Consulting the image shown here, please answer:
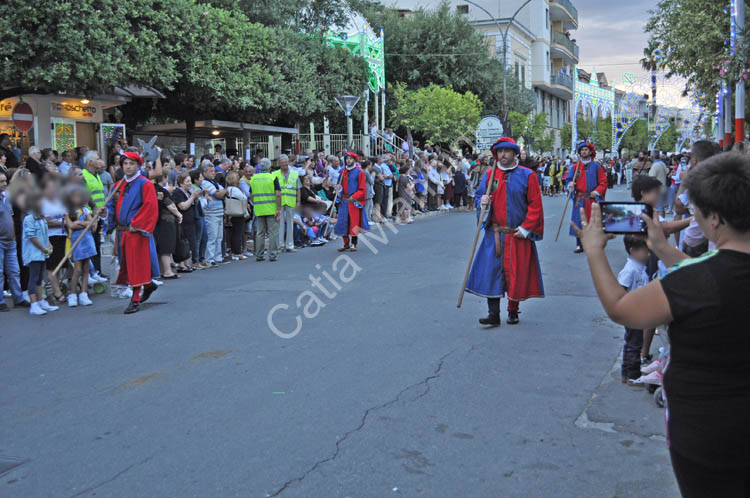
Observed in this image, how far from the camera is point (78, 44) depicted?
52.5 feet

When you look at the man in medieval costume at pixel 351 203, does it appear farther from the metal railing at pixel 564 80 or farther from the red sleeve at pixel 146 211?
the metal railing at pixel 564 80

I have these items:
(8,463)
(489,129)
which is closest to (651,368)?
(8,463)

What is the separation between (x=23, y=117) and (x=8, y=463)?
1596 cm

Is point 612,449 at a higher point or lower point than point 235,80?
lower

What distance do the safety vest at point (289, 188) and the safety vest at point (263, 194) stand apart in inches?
12.2

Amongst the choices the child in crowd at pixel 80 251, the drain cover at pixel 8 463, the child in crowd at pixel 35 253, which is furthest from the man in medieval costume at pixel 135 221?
the drain cover at pixel 8 463

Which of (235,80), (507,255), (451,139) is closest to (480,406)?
(507,255)

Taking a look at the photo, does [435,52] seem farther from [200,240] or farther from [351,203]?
[200,240]

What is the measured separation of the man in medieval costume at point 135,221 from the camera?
9281mm

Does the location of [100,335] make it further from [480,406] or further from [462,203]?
[462,203]

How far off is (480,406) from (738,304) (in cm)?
307

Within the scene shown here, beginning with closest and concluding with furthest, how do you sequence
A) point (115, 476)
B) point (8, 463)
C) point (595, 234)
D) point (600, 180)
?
point (595, 234) < point (115, 476) < point (8, 463) < point (600, 180)

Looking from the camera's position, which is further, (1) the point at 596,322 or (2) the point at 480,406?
(1) the point at 596,322

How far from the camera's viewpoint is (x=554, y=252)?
1402cm
